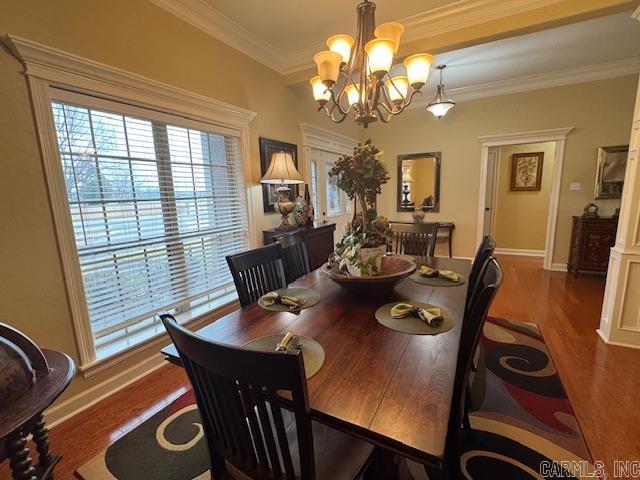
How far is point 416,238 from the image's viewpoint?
9.09ft

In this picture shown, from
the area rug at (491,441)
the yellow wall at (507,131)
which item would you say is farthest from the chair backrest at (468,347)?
the yellow wall at (507,131)

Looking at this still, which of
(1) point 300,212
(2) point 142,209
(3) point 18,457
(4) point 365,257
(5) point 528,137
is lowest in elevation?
(3) point 18,457

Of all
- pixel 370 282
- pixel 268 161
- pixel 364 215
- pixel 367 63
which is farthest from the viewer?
pixel 268 161

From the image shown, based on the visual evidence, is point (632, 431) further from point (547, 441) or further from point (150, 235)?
point (150, 235)

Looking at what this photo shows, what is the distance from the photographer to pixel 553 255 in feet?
14.5

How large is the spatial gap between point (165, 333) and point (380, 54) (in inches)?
97.6

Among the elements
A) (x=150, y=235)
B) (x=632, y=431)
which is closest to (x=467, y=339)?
(x=632, y=431)

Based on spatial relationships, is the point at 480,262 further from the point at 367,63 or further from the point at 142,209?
the point at 142,209

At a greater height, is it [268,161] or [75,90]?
[75,90]

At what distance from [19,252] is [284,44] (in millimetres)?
2782

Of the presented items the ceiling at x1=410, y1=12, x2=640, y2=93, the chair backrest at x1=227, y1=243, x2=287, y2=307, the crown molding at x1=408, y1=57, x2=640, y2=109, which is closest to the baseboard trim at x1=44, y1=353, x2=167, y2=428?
the chair backrest at x1=227, y1=243, x2=287, y2=307

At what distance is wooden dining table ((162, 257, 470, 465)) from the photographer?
694mm

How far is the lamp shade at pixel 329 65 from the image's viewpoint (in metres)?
1.78

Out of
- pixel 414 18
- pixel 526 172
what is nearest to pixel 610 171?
pixel 526 172
